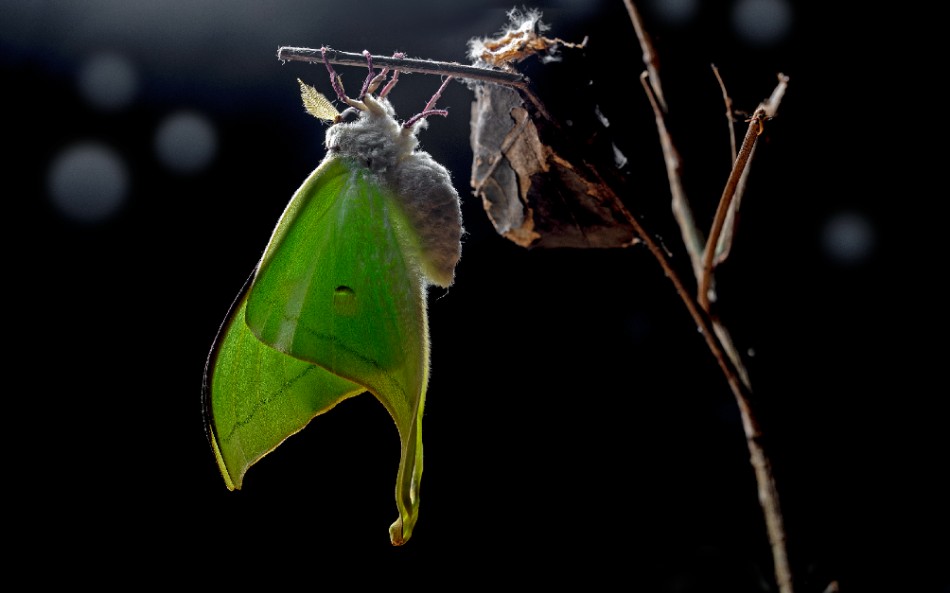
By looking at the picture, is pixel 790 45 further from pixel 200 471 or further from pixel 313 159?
pixel 200 471

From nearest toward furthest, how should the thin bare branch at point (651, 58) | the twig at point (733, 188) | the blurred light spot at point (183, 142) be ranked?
the twig at point (733, 188)
the thin bare branch at point (651, 58)
the blurred light spot at point (183, 142)

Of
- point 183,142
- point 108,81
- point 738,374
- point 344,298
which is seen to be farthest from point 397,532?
point 108,81

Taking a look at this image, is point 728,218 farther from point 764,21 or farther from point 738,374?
point 764,21

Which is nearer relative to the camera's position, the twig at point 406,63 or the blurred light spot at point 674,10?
the twig at point 406,63

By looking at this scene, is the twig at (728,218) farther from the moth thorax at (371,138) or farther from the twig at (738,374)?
the moth thorax at (371,138)

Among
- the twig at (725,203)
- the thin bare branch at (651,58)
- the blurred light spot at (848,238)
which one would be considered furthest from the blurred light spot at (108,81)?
the blurred light spot at (848,238)

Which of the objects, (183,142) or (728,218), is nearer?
(728,218)
